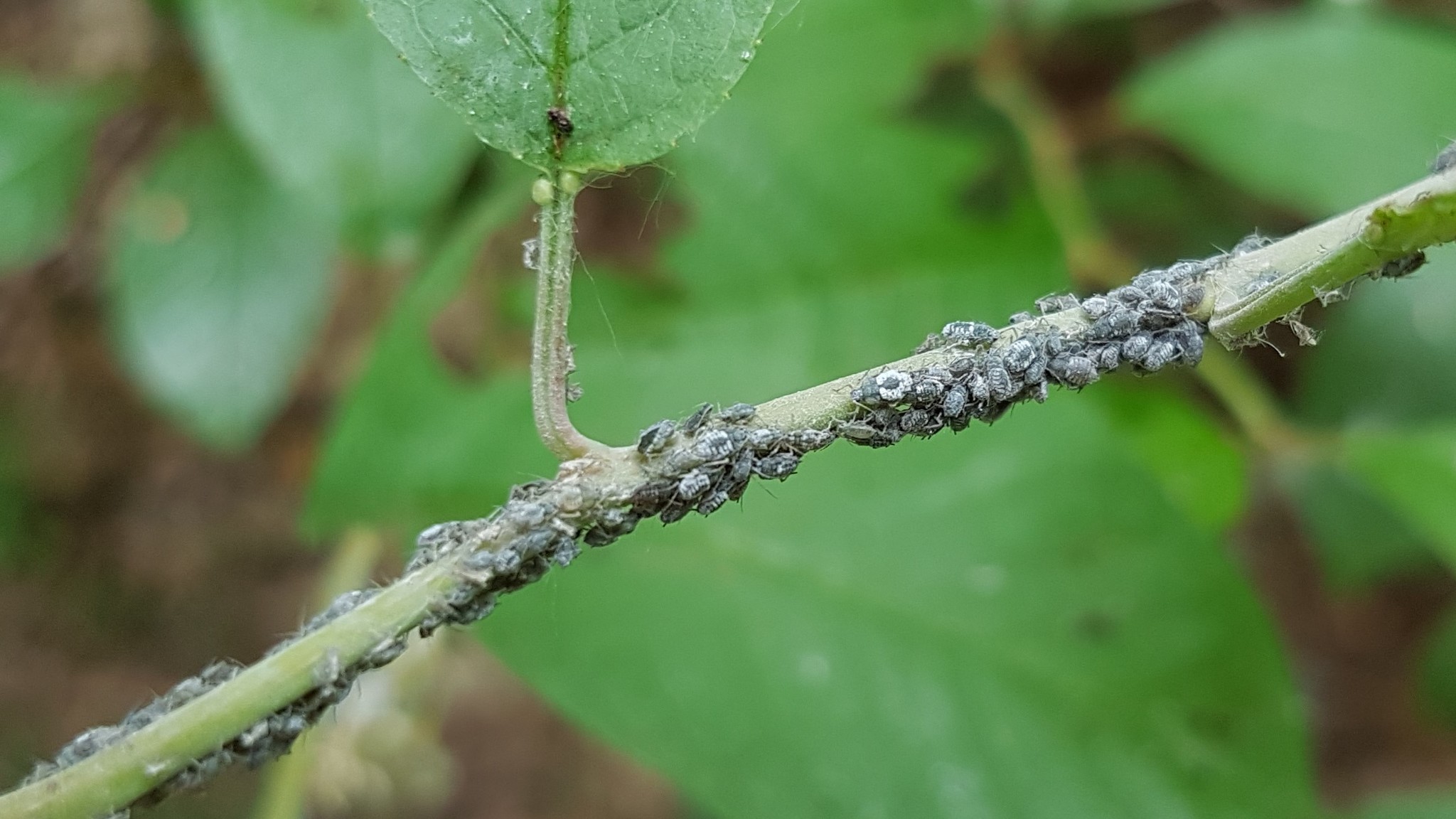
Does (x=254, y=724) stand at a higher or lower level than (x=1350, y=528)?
lower

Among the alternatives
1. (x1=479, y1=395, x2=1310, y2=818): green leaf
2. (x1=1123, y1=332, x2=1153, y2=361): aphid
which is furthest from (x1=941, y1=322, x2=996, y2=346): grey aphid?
(x1=479, y1=395, x2=1310, y2=818): green leaf

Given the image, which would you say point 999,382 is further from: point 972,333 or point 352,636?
point 352,636

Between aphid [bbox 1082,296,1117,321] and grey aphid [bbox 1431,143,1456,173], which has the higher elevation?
aphid [bbox 1082,296,1117,321]

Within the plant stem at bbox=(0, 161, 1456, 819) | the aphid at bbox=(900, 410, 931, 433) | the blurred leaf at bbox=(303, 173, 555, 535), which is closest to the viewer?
the plant stem at bbox=(0, 161, 1456, 819)

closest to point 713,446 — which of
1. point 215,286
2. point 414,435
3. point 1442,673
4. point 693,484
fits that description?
point 693,484

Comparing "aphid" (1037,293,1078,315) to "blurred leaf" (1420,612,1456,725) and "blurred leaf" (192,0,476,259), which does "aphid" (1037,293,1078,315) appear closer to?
"blurred leaf" (192,0,476,259)

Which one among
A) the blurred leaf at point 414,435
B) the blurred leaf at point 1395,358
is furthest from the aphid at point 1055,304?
the blurred leaf at point 1395,358

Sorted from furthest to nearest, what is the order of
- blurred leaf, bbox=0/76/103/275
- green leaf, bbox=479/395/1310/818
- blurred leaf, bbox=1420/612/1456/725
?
blurred leaf, bbox=1420/612/1456/725 → blurred leaf, bbox=0/76/103/275 → green leaf, bbox=479/395/1310/818
